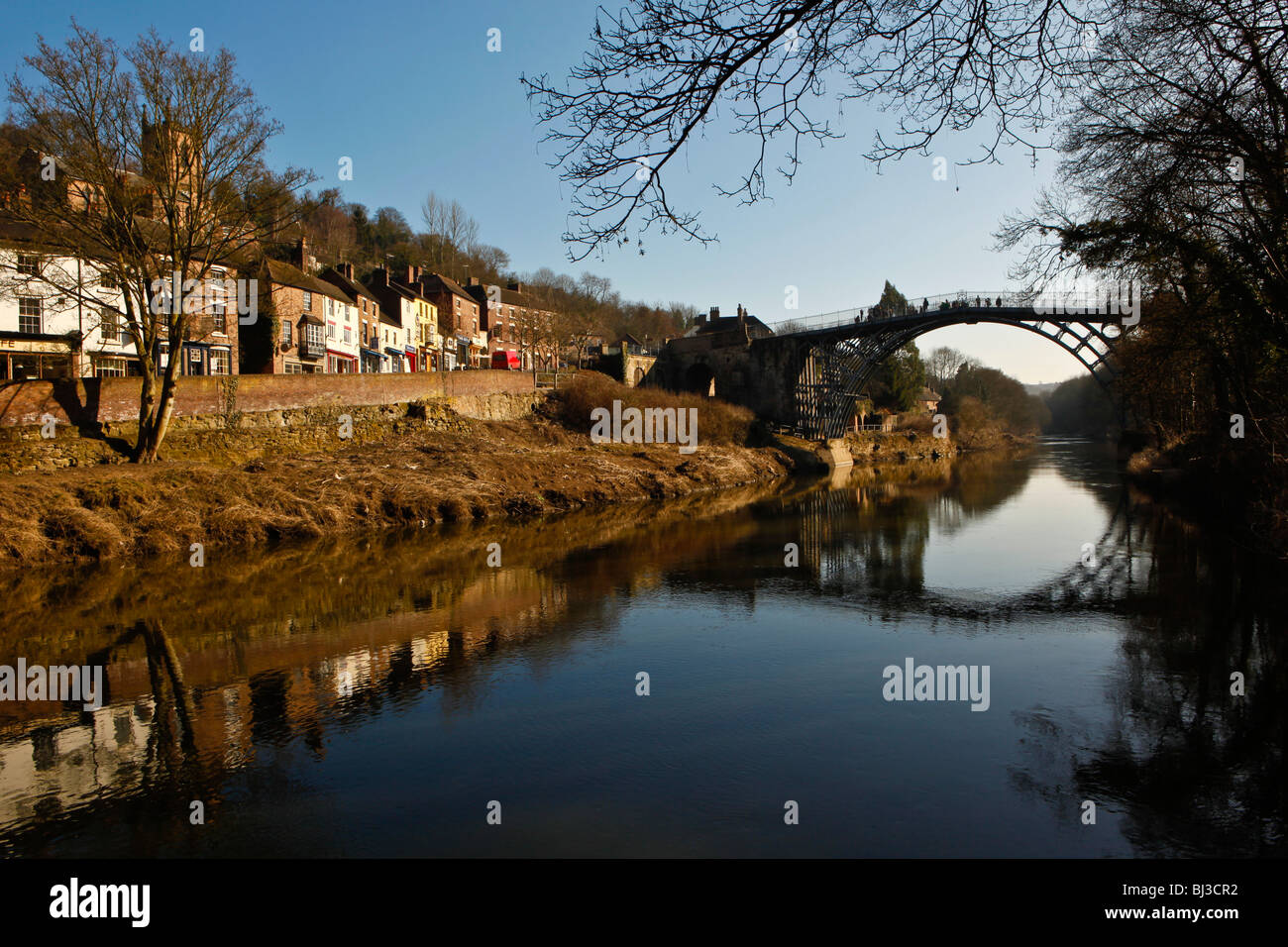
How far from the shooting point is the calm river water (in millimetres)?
6277

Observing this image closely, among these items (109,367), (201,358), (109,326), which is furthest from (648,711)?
(201,358)

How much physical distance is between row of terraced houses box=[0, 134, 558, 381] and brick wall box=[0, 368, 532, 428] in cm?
154

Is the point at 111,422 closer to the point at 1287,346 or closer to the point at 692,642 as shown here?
the point at 692,642

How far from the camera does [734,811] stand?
21.2ft

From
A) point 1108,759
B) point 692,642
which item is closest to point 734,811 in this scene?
point 1108,759

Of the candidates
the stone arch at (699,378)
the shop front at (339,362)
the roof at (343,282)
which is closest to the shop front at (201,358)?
the shop front at (339,362)

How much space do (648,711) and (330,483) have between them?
737 inches

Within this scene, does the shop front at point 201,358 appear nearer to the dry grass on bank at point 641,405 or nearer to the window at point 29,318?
the window at point 29,318

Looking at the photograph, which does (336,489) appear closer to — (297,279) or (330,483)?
(330,483)

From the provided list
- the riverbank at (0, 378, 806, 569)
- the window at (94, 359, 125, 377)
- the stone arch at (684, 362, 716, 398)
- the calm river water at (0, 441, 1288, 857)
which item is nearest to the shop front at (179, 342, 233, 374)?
the window at (94, 359, 125, 377)

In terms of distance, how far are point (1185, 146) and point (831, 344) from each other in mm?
49833

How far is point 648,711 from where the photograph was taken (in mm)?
8852

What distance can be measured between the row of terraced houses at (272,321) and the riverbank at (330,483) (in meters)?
4.27

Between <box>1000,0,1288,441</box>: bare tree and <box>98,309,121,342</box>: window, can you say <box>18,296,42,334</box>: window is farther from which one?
<box>1000,0,1288,441</box>: bare tree
